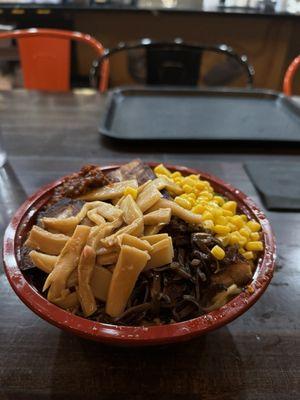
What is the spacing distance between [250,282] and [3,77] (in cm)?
418

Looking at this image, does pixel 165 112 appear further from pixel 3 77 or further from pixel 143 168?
pixel 3 77

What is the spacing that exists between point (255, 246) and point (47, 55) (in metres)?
2.05

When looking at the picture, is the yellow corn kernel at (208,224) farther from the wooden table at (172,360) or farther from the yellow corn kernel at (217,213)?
the wooden table at (172,360)

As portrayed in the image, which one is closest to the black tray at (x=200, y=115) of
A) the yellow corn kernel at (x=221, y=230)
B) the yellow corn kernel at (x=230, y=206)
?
the yellow corn kernel at (x=230, y=206)

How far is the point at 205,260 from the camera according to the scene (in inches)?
26.6

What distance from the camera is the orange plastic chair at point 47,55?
2201 mm

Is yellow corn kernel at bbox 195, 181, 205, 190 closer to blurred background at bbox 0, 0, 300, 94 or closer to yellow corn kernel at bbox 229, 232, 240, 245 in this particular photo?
yellow corn kernel at bbox 229, 232, 240, 245

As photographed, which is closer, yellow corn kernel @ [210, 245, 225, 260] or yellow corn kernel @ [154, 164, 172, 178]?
yellow corn kernel @ [210, 245, 225, 260]

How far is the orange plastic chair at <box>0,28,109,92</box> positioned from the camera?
220cm

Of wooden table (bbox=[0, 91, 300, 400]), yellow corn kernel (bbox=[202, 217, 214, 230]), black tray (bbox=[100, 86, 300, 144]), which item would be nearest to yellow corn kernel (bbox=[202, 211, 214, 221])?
yellow corn kernel (bbox=[202, 217, 214, 230])

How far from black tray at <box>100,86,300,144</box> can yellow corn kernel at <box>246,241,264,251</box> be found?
0.76 m

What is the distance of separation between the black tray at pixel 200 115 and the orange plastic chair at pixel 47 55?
538 mm

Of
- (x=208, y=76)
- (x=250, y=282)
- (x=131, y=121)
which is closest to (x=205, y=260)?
(x=250, y=282)

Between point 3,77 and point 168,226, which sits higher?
point 168,226
